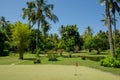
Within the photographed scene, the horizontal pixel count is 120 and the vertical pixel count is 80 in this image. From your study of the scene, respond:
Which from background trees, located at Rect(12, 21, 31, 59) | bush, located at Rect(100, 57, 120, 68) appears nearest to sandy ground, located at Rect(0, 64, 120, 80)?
bush, located at Rect(100, 57, 120, 68)

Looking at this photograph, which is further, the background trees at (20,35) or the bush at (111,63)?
the background trees at (20,35)

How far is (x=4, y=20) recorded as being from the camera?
4134 inches

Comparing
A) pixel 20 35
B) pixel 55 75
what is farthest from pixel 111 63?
pixel 20 35

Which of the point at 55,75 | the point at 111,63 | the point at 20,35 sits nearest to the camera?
the point at 55,75

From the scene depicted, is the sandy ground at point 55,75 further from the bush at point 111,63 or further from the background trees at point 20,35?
the background trees at point 20,35

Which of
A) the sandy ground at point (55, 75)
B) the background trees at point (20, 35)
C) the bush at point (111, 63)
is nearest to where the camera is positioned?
the sandy ground at point (55, 75)

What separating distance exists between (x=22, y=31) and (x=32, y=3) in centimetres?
1251

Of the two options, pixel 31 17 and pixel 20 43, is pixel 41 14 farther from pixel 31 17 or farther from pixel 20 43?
pixel 20 43

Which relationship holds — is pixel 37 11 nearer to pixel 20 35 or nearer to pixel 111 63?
pixel 20 35

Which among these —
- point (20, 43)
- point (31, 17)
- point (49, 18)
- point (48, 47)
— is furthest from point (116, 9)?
point (48, 47)

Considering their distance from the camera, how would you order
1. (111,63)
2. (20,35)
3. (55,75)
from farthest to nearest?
(20,35)
(111,63)
(55,75)

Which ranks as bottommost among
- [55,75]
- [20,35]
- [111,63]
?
[55,75]

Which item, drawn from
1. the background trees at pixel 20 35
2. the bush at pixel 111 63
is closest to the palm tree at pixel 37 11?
the background trees at pixel 20 35

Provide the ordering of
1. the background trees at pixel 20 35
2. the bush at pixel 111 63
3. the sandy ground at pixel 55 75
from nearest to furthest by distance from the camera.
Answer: the sandy ground at pixel 55 75 < the bush at pixel 111 63 < the background trees at pixel 20 35
